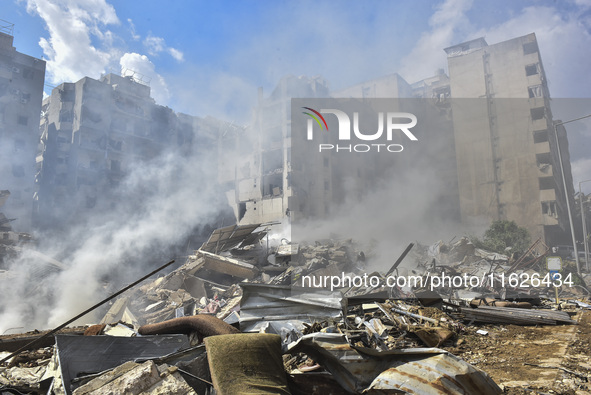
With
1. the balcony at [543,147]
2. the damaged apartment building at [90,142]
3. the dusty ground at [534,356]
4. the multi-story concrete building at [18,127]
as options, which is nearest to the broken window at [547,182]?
the balcony at [543,147]

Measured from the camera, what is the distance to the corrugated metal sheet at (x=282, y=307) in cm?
492

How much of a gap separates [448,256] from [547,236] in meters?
15.2

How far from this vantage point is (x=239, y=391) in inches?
99.0

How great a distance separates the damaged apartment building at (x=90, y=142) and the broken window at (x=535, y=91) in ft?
122

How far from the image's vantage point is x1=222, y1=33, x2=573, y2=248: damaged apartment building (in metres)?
29.5

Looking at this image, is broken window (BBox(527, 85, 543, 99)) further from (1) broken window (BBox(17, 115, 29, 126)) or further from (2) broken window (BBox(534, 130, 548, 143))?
(1) broken window (BBox(17, 115, 29, 126))

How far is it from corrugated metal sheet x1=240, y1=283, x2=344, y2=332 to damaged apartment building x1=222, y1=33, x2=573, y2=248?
24.9 metres

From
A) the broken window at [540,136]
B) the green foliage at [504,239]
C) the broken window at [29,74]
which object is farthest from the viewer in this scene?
the broken window at [29,74]

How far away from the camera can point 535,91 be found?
30.8m

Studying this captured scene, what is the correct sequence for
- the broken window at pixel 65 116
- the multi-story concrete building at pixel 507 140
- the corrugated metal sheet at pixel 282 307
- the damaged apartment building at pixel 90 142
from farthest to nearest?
the broken window at pixel 65 116
the damaged apartment building at pixel 90 142
the multi-story concrete building at pixel 507 140
the corrugated metal sheet at pixel 282 307

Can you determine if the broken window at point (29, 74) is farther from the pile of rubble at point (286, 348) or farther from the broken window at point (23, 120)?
the pile of rubble at point (286, 348)

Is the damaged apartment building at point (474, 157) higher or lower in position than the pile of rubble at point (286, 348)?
higher

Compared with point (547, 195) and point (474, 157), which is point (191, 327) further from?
point (474, 157)

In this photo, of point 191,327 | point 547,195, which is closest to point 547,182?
point 547,195
